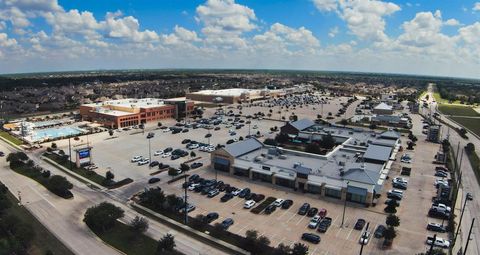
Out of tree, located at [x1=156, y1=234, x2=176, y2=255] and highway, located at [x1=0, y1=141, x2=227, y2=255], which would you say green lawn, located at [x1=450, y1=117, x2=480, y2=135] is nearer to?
highway, located at [x1=0, y1=141, x2=227, y2=255]

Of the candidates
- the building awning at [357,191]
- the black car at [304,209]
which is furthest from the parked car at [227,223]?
the building awning at [357,191]

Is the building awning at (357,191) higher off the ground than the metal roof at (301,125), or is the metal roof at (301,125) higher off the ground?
the metal roof at (301,125)

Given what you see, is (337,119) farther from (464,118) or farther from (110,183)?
(110,183)

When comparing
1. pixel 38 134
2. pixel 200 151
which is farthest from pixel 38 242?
pixel 38 134

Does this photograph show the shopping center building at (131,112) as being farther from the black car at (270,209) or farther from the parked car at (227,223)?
the parked car at (227,223)

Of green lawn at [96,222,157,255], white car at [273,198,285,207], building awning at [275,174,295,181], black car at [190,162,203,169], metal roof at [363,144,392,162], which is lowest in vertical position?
green lawn at [96,222,157,255]

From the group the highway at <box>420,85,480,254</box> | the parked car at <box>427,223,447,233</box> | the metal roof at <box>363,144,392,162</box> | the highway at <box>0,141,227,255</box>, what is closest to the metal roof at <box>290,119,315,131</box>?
the metal roof at <box>363,144,392,162</box>

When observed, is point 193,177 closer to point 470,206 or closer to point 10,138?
point 470,206
